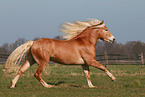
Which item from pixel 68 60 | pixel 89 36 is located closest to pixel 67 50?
pixel 68 60

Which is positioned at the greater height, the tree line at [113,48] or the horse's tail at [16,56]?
the horse's tail at [16,56]

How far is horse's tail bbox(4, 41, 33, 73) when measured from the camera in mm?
8062

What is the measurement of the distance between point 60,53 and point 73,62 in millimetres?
530

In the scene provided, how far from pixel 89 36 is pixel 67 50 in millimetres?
1024

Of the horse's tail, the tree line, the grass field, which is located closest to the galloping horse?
the horse's tail

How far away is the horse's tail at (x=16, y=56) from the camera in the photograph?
8.06 metres

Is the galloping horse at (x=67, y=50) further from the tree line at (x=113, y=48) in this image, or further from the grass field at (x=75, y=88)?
the tree line at (x=113, y=48)

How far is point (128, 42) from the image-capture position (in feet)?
172

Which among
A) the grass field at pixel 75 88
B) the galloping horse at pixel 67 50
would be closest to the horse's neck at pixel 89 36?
the galloping horse at pixel 67 50

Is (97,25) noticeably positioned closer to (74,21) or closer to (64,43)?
(74,21)

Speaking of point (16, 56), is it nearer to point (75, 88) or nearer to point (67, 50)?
point (67, 50)

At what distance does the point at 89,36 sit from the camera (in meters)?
8.59

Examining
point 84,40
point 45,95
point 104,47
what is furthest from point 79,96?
point 104,47

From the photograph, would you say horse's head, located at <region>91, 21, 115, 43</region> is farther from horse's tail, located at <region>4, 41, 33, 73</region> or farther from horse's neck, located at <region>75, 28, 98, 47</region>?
horse's tail, located at <region>4, 41, 33, 73</region>
